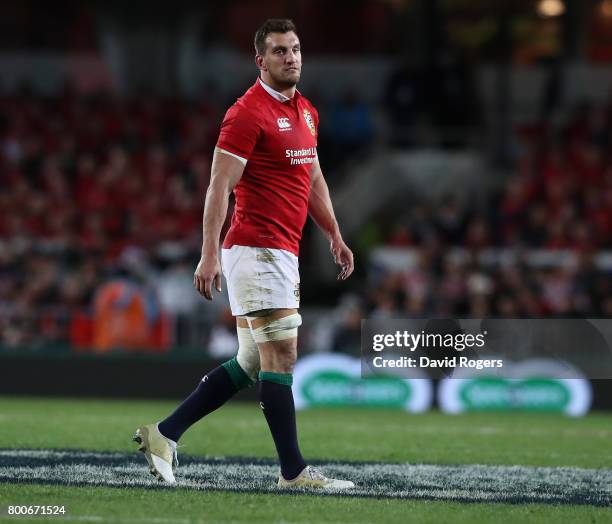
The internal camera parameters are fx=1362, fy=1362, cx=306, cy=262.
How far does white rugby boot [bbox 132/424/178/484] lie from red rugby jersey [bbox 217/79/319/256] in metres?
1.08

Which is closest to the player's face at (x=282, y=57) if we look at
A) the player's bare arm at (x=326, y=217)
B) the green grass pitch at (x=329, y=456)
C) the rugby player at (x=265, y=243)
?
the rugby player at (x=265, y=243)

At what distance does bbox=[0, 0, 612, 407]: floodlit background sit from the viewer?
54.4 feet

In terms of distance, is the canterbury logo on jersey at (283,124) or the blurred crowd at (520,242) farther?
the blurred crowd at (520,242)

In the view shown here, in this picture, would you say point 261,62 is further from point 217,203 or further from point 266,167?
point 217,203

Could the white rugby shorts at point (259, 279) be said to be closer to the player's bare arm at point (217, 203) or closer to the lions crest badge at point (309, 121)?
the player's bare arm at point (217, 203)

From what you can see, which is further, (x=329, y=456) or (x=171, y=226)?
(x=171, y=226)

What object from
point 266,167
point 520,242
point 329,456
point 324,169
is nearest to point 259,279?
point 266,167

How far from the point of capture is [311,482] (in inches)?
278

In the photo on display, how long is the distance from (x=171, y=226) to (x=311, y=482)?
508 inches

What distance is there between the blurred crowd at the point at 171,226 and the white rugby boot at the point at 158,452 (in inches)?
345

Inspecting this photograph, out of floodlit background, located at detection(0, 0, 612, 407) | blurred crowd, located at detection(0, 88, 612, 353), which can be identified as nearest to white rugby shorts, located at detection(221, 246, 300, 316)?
floodlit background, located at detection(0, 0, 612, 407)

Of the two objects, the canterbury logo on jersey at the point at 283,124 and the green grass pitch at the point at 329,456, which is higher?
the canterbury logo on jersey at the point at 283,124

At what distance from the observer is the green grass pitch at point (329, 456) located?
6.29 meters

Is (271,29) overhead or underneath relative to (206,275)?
overhead
